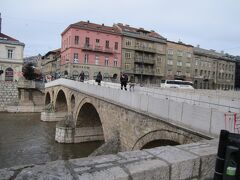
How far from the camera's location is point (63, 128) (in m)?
20.0

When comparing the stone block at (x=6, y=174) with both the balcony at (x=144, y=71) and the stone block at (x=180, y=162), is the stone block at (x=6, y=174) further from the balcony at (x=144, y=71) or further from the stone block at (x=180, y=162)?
the balcony at (x=144, y=71)

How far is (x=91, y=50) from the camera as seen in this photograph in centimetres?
4081

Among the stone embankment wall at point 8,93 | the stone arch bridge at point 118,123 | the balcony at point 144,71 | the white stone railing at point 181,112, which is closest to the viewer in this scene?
the white stone railing at point 181,112

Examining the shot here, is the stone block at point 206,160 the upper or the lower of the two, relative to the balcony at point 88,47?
lower

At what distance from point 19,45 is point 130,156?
146ft

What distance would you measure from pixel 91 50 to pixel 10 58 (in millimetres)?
14598

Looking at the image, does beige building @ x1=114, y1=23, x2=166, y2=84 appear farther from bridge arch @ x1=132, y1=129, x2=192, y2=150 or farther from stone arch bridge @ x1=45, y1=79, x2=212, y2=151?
bridge arch @ x1=132, y1=129, x2=192, y2=150

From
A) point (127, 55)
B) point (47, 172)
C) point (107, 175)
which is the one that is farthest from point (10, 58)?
point (107, 175)

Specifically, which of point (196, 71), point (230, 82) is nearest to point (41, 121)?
point (196, 71)

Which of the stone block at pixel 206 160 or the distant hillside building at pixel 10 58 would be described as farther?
the distant hillside building at pixel 10 58

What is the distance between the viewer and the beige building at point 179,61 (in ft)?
165

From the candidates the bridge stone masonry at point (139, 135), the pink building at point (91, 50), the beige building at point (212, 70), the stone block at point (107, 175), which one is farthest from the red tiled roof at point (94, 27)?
the stone block at point (107, 175)

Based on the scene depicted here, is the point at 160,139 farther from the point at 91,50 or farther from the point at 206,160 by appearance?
the point at 91,50

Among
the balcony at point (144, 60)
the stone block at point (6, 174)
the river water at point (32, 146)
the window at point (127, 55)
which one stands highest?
the window at point (127, 55)
